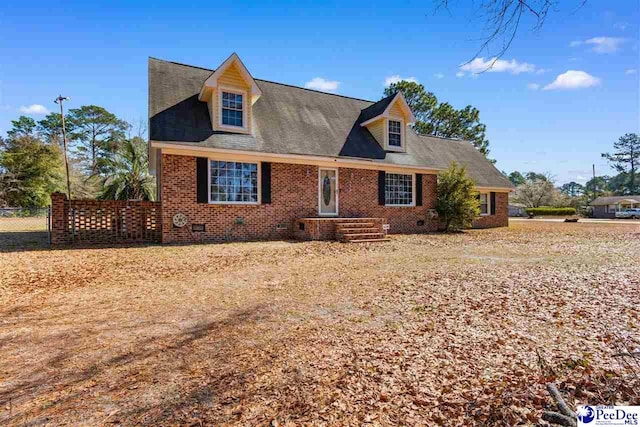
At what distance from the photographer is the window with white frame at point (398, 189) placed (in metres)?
14.4

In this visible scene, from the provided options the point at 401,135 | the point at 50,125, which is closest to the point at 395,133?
the point at 401,135

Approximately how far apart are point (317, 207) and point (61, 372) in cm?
1049

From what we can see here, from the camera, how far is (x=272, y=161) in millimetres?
11695

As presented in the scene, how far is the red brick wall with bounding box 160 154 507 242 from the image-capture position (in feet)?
33.6

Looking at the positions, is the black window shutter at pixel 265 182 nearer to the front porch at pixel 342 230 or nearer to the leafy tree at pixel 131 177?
the front porch at pixel 342 230

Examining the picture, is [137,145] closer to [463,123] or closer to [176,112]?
[176,112]

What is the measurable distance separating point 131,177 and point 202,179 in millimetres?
9239

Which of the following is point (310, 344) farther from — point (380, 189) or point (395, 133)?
point (395, 133)

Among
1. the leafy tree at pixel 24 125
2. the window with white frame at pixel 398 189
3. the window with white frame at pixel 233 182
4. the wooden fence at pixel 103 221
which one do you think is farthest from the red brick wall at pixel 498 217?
the leafy tree at pixel 24 125

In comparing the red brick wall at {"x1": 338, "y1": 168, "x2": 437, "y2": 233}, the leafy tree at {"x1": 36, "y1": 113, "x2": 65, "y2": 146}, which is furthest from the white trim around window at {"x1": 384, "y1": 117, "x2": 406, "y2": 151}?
the leafy tree at {"x1": 36, "y1": 113, "x2": 65, "y2": 146}

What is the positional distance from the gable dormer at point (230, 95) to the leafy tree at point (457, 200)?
9388mm

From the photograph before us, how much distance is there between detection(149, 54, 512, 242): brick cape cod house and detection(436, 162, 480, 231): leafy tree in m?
0.52

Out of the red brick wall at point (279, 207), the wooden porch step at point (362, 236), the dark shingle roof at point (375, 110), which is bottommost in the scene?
the wooden porch step at point (362, 236)

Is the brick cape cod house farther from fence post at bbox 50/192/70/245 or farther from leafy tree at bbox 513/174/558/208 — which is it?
leafy tree at bbox 513/174/558/208
